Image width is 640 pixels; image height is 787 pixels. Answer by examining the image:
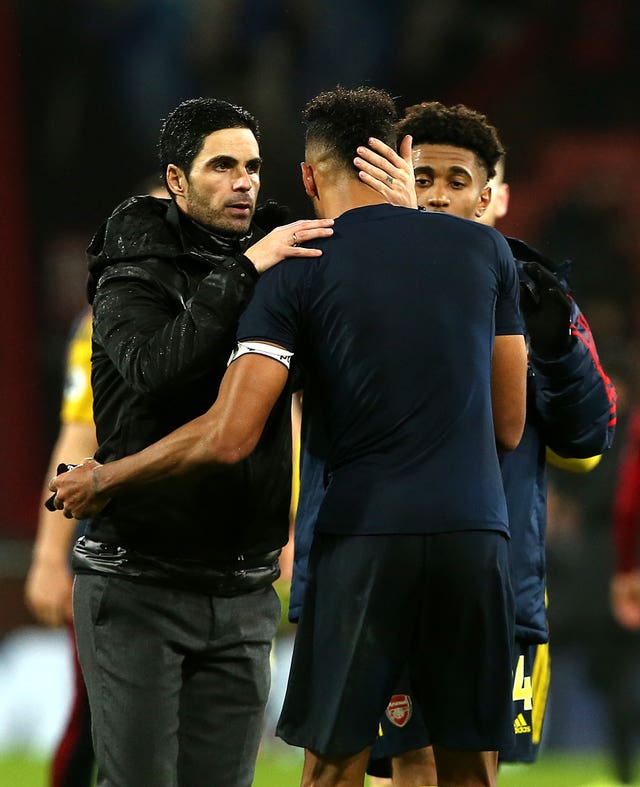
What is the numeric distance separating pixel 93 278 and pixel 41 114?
565 centimetres

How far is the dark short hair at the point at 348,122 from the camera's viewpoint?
8.12ft

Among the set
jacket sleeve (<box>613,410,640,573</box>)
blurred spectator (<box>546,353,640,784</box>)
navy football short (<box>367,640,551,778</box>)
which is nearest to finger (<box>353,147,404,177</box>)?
navy football short (<box>367,640,551,778</box>)

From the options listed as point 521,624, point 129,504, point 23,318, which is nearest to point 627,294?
point 23,318

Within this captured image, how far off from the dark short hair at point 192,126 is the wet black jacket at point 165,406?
11cm

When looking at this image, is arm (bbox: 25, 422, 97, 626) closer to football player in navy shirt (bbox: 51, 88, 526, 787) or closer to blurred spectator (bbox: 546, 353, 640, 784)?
football player in navy shirt (bbox: 51, 88, 526, 787)

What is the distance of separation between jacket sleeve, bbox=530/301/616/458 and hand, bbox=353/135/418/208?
0.55 metres

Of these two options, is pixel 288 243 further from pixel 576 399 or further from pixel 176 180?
pixel 576 399

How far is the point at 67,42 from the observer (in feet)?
27.0

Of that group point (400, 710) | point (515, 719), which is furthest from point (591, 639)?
point (400, 710)

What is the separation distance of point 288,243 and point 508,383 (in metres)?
0.50

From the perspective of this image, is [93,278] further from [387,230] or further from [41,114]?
[41,114]

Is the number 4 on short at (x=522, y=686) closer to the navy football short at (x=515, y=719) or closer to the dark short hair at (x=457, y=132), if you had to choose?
the navy football short at (x=515, y=719)

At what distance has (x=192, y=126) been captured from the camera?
2.76m

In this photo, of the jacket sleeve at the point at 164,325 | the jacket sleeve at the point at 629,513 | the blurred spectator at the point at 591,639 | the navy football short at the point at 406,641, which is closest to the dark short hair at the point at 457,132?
the jacket sleeve at the point at 164,325
